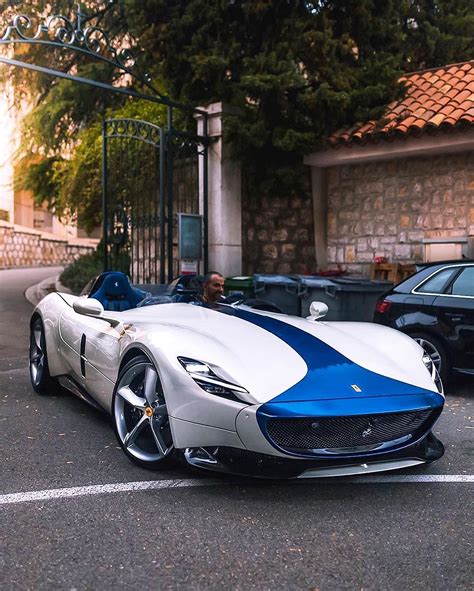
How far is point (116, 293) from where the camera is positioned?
18.7ft

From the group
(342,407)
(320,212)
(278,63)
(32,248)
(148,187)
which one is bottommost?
(342,407)

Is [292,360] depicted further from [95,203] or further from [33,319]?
[95,203]

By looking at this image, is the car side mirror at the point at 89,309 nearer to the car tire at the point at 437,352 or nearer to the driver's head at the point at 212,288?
the driver's head at the point at 212,288

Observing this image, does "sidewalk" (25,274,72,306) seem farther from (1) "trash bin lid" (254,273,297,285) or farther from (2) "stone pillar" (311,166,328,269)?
(1) "trash bin lid" (254,273,297,285)

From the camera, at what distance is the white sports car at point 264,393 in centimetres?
345

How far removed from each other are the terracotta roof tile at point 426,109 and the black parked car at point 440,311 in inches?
136

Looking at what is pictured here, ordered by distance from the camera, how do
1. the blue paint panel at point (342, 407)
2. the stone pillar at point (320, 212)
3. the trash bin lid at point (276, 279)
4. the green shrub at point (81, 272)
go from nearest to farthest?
the blue paint panel at point (342, 407)
the trash bin lid at point (276, 279)
the stone pillar at point (320, 212)
the green shrub at point (81, 272)

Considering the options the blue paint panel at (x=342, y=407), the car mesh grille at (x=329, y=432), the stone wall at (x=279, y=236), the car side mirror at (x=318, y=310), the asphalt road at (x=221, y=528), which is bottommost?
the asphalt road at (x=221, y=528)

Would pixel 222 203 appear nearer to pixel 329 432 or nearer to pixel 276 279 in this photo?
pixel 276 279

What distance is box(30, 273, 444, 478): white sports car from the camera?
3.45 meters

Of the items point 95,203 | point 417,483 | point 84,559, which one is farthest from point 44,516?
point 95,203

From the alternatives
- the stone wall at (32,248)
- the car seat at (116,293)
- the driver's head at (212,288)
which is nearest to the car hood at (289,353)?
the driver's head at (212,288)

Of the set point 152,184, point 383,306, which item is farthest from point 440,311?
point 152,184

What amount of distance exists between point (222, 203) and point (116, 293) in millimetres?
6224
